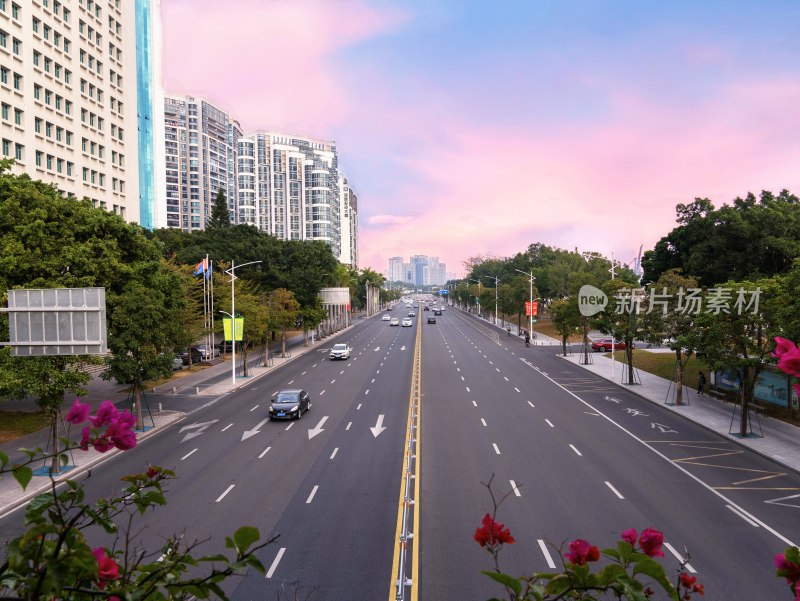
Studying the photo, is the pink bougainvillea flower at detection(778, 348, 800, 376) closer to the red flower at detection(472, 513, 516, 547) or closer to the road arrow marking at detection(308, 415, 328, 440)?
the red flower at detection(472, 513, 516, 547)

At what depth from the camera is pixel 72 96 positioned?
47875mm

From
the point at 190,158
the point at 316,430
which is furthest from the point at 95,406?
the point at 190,158

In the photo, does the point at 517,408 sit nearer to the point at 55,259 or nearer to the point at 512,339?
the point at 55,259

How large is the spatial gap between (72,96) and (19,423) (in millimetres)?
32570

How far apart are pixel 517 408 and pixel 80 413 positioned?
2833 cm

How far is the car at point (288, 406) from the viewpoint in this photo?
2772cm

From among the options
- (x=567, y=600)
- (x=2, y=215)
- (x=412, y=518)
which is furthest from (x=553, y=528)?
(x=2, y=215)

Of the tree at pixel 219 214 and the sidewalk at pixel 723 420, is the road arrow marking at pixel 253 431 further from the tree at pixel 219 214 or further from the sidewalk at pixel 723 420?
the tree at pixel 219 214

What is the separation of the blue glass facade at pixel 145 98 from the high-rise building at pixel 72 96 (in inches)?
1590

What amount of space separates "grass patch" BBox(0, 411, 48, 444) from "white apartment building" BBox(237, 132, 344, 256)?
135664 mm

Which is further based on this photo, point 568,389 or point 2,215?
point 568,389

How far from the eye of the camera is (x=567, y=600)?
3.96m

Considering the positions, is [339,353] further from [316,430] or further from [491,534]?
[491,534]

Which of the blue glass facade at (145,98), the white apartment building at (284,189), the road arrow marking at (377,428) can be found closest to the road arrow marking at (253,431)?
the road arrow marking at (377,428)
